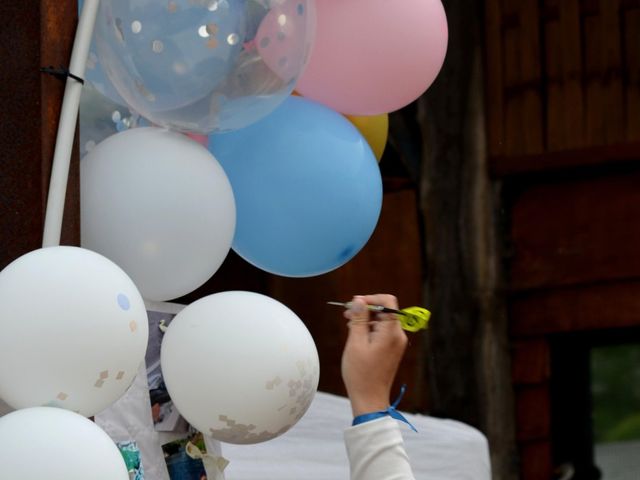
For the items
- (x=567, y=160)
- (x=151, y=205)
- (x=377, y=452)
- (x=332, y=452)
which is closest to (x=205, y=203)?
(x=151, y=205)

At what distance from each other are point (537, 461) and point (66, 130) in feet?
10.8

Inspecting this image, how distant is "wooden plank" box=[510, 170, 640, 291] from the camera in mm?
4484

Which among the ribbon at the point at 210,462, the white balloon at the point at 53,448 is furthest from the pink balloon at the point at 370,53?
the white balloon at the point at 53,448

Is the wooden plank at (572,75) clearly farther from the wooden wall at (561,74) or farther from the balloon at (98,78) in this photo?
the balloon at (98,78)

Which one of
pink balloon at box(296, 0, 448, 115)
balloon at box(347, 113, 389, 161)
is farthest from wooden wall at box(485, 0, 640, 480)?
pink balloon at box(296, 0, 448, 115)

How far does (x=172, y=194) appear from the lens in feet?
5.42

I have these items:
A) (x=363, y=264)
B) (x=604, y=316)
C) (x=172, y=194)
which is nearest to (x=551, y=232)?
(x=604, y=316)

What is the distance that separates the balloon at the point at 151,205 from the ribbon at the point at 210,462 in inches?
10.5

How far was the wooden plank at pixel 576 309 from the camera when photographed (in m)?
4.45

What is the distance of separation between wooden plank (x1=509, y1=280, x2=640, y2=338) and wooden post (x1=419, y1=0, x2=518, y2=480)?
9 centimetres

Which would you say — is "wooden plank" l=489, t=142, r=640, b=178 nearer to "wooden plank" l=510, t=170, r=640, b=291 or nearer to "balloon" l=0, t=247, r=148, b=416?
"wooden plank" l=510, t=170, r=640, b=291

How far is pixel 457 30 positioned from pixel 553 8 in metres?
0.35

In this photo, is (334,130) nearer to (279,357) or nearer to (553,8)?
(279,357)

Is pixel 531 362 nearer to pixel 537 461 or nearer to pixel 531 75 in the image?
pixel 537 461
